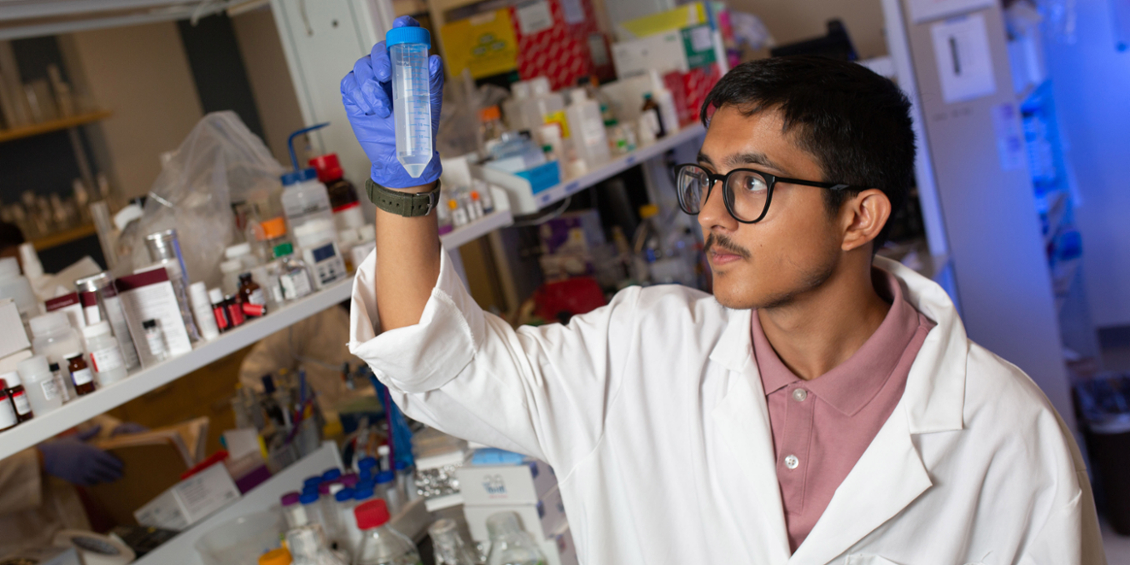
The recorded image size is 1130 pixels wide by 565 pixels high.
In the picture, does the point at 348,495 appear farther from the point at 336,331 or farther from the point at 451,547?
the point at 336,331

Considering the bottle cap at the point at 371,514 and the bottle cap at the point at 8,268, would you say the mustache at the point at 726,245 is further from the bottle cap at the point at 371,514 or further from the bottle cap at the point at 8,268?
the bottle cap at the point at 8,268

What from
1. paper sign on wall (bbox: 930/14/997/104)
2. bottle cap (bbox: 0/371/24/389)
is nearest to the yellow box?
paper sign on wall (bbox: 930/14/997/104)

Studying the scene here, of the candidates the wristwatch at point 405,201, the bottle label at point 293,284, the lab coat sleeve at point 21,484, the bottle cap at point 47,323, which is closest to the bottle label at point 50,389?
the bottle cap at point 47,323

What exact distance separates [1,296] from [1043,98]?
180 inches

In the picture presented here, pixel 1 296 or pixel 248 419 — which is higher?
pixel 1 296

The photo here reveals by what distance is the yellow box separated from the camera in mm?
3059

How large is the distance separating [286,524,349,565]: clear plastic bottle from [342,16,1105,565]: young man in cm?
40

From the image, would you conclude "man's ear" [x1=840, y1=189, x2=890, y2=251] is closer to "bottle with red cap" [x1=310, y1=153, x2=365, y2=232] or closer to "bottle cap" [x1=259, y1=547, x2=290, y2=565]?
"bottle with red cap" [x1=310, y1=153, x2=365, y2=232]

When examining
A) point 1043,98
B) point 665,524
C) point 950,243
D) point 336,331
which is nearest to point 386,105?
point 665,524

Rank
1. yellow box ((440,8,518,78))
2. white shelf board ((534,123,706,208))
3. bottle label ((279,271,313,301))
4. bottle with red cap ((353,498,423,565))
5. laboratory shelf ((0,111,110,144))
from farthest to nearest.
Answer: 1. laboratory shelf ((0,111,110,144))
2. yellow box ((440,8,518,78))
3. white shelf board ((534,123,706,208))
4. bottle with red cap ((353,498,423,565))
5. bottle label ((279,271,313,301))

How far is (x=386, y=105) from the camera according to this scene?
3.82ft

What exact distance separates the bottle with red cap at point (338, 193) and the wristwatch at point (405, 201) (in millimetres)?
524

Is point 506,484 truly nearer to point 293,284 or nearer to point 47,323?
point 293,284

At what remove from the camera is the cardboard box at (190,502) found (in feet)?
5.68
